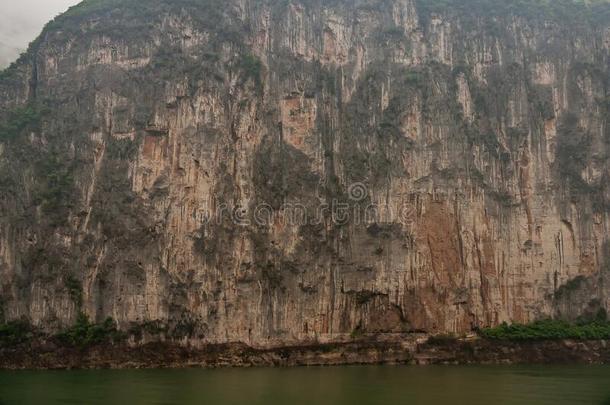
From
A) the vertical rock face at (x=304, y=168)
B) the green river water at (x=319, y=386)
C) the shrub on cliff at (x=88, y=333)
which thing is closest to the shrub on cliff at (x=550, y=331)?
the vertical rock face at (x=304, y=168)

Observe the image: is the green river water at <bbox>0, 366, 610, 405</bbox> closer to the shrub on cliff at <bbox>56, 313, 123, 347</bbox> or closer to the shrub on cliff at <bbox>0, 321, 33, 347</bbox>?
the shrub on cliff at <bbox>56, 313, 123, 347</bbox>

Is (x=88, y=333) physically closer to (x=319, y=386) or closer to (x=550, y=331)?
(x=319, y=386)

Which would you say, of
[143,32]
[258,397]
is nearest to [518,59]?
[143,32]

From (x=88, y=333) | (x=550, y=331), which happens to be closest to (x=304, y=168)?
(x=88, y=333)

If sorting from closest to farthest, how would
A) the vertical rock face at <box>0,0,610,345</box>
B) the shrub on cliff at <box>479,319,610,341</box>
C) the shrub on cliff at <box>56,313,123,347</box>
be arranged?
the shrub on cliff at <box>56,313,123,347</box> < the shrub on cliff at <box>479,319,610,341</box> < the vertical rock face at <box>0,0,610,345</box>

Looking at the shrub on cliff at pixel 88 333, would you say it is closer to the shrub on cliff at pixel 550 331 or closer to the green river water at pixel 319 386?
the green river water at pixel 319 386

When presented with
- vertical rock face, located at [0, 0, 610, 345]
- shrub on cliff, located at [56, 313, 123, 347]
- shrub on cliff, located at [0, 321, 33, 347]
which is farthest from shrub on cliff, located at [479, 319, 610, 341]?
shrub on cliff, located at [0, 321, 33, 347]

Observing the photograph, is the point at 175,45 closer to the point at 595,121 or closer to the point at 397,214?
the point at 397,214
